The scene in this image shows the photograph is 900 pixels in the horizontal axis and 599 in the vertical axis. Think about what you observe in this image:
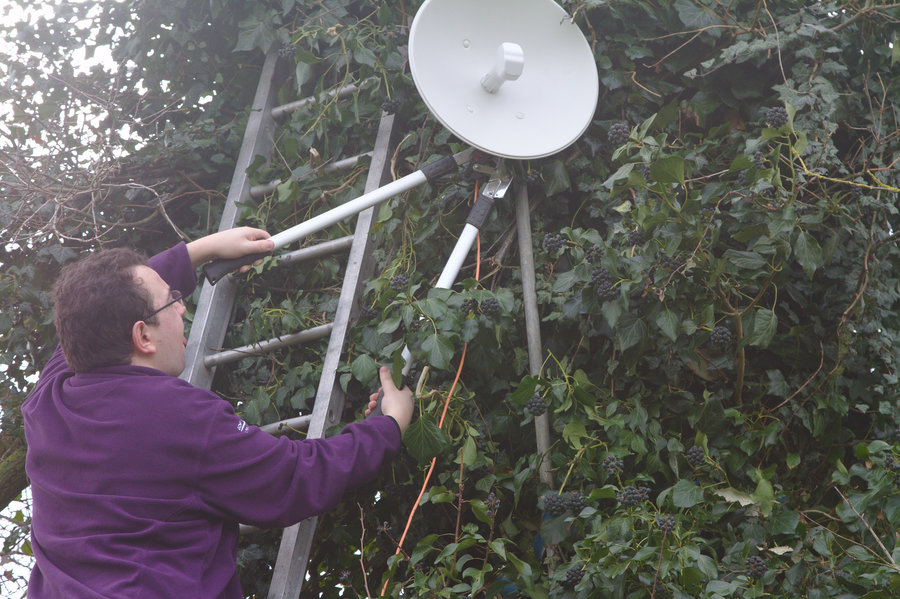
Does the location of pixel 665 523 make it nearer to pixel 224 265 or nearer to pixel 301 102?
pixel 224 265

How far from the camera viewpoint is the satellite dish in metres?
2.29

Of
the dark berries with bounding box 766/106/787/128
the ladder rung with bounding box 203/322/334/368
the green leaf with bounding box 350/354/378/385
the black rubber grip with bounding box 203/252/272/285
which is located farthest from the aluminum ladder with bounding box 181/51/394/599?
the dark berries with bounding box 766/106/787/128

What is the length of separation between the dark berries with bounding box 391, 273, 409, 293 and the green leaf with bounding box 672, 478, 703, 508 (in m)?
0.82

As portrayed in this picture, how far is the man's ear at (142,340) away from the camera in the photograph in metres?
1.82

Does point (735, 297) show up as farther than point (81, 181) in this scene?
No

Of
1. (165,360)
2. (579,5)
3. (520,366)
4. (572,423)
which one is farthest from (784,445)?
(165,360)

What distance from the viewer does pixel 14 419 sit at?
2961 millimetres

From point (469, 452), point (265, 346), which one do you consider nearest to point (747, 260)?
point (469, 452)

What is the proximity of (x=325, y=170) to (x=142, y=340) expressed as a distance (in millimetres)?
1112

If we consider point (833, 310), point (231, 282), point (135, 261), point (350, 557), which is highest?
point (135, 261)

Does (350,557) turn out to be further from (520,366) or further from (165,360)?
(165,360)

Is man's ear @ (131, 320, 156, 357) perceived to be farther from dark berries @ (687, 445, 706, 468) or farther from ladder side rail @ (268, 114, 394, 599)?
dark berries @ (687, 445, 706, 468)

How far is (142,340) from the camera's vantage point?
6.04 feet

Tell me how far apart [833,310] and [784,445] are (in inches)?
15.3
